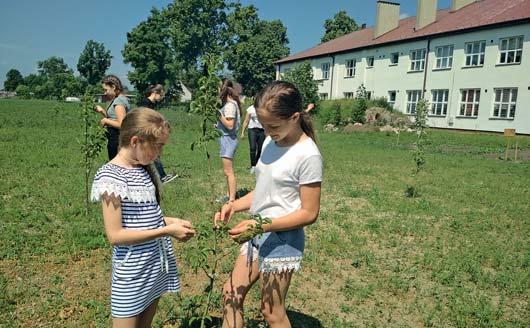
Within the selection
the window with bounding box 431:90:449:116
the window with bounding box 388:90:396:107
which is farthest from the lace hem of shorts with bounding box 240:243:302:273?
the window with bounding box 388:90:396:107

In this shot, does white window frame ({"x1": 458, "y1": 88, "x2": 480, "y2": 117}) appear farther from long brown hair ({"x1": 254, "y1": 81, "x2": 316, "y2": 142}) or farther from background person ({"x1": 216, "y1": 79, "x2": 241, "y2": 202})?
long brown hair ({"x1": 254, "y1": 81, "x2": 316, "y2": 142})

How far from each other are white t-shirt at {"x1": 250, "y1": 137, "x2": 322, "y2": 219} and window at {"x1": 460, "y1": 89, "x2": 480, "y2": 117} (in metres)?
26.5

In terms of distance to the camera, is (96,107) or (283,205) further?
(96,107)

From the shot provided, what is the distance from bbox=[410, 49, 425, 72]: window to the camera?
2945cm

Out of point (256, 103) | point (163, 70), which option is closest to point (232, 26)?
point (163, 70)

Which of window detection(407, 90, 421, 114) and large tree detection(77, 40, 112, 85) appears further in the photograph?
large tree detection(77, 40, 112, 85)

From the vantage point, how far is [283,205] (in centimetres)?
234

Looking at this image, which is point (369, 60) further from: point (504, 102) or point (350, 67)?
point (504, 102)

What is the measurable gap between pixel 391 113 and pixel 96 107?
79.3 ft

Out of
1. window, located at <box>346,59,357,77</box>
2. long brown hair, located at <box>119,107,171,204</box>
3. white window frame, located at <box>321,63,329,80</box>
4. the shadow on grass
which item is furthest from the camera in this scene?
white window frame, located at <box>321,63,329,80</box>

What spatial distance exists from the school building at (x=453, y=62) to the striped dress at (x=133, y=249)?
25.1 meters

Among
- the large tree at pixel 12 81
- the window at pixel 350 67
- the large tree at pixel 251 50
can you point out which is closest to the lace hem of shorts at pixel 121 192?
the window at pixel 350 67

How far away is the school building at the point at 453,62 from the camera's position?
76.7 ft

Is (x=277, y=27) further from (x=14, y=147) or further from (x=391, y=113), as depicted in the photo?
(x=14, y=147)
